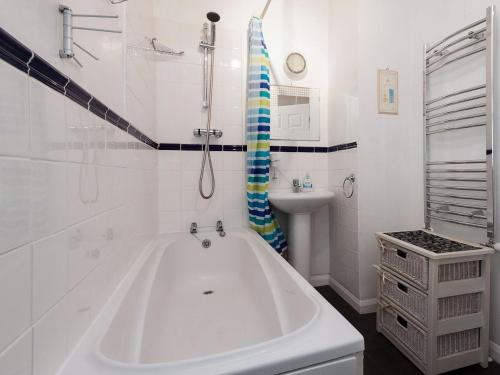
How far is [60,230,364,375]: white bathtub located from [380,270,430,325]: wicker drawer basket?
71cm

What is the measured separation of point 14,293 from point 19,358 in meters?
0.11

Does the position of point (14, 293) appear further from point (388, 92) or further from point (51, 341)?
point (388, 92)

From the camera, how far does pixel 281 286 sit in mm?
977

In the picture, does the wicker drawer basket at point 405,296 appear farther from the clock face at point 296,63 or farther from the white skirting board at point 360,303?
the clock face at point 296,63

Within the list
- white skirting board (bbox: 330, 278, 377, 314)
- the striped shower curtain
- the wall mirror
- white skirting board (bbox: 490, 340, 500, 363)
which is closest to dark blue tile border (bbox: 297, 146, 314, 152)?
the wall mirror

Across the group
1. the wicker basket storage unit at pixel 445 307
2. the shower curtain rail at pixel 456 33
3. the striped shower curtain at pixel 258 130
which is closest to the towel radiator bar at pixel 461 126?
the shower curtain rail at pixel 456 33

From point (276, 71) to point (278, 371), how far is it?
2023mm

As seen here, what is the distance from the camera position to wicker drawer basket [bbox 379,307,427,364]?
3.72 feet

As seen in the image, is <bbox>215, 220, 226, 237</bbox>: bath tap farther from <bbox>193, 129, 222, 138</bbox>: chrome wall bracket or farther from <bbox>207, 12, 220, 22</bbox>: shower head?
<bbox>207, 12, 220, 22</bbox>: shower head

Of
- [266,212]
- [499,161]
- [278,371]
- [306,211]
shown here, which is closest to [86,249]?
[278,371]

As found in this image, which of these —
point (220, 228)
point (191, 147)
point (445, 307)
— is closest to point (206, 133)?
point (191, 147)

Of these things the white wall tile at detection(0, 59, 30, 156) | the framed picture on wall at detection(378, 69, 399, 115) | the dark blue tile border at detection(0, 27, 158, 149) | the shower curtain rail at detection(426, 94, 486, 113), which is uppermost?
the framed picture on wall at detection(378, 69, 399, 115)

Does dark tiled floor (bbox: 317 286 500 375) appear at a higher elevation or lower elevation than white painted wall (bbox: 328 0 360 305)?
lower

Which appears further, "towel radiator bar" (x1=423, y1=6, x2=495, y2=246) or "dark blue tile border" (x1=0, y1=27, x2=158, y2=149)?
"towel radiator bar" (x1=423, y1=6, x2=495, y2=246)
